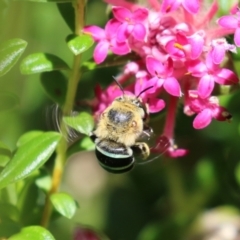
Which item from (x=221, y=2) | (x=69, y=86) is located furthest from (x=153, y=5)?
(x=69, y=86)

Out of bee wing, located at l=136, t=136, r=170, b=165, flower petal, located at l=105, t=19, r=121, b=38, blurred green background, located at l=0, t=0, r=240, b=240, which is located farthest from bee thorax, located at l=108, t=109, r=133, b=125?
blurred green background, located at l=0, t=0, r=240, b=240

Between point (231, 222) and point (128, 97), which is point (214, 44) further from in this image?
point (231, 222)

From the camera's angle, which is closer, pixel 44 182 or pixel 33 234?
pixel 33 234

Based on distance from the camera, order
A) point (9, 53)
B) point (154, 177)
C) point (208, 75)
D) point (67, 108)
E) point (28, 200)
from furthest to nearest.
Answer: point (154, 177)
point (28, 200)
point (67, 108)
point (208, 75)
point (9, 53)

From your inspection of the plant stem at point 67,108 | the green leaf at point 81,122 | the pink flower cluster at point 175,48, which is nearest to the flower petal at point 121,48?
the pink flower cluster at point 175,48

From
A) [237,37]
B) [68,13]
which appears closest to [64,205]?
[68,13]

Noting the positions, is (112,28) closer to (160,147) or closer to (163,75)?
(163,75)

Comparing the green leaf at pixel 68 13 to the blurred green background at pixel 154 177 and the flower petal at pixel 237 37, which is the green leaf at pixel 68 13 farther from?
the flower petal at pixel 237 37
